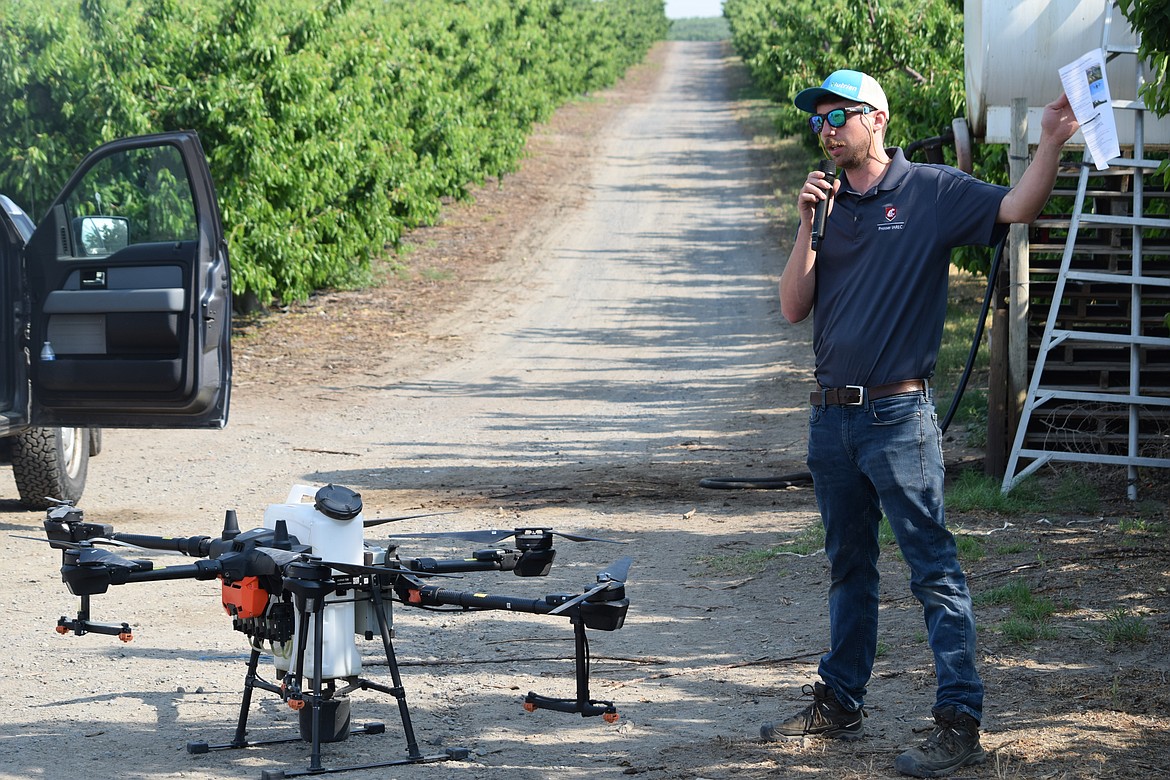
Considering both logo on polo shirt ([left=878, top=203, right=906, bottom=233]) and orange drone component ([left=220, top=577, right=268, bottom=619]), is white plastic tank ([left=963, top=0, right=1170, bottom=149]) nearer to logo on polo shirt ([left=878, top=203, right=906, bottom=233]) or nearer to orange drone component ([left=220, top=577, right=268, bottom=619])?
logo on polo shirt ([left=878, top=203, right=906, bottom=233])

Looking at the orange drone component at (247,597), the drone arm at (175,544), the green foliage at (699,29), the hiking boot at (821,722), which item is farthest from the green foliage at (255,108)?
the green foliage at (699,29)

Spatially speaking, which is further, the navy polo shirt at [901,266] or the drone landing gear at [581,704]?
the navy polo shirt at [901,266]

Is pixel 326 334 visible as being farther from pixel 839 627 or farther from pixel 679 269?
pixel 839 627

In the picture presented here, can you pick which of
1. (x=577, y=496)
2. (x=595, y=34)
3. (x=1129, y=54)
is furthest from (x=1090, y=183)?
(x=595, y=34)

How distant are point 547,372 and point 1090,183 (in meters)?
5.95

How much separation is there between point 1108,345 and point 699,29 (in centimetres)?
11880

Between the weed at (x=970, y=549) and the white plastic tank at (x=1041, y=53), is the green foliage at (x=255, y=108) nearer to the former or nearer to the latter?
the white plastic tank at (x=1041, y=53)

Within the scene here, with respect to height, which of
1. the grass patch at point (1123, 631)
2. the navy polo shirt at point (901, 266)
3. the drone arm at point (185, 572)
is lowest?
the grass patch at point (1123, 631)

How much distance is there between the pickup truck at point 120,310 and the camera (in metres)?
7.15

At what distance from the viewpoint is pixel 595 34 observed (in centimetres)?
5466

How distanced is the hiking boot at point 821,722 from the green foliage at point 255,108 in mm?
10086

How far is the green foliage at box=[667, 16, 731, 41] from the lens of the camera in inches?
4449

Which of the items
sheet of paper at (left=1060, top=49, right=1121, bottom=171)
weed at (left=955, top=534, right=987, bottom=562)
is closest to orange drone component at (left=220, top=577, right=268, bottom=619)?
sheet of paper at (left=1060, top=49, right=1121, bottom=171)

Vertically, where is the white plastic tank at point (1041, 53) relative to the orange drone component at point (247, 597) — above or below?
above
